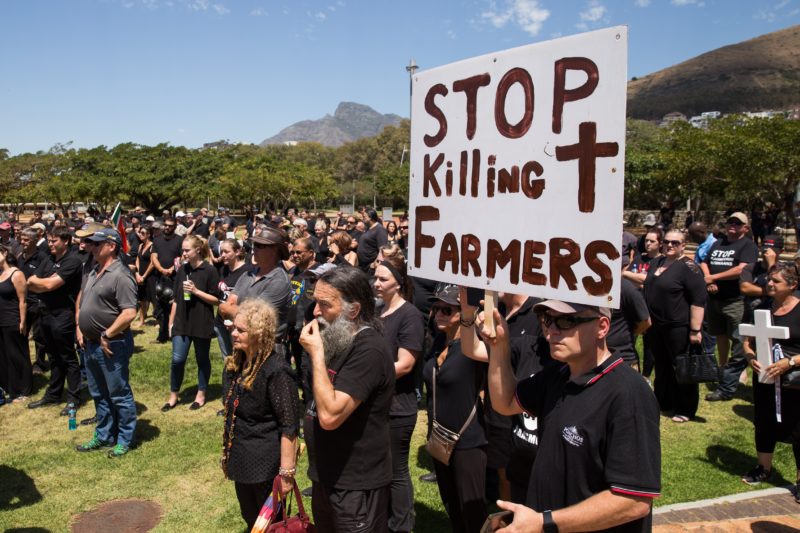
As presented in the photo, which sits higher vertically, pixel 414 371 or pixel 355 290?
pixel 355 290

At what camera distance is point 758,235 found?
25.2 metres

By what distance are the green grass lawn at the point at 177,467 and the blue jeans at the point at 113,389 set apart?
253mm

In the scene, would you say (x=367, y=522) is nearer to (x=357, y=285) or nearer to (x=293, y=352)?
(x=357, y=285)

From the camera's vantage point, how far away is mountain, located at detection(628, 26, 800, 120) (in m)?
150

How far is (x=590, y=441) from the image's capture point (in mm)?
2113

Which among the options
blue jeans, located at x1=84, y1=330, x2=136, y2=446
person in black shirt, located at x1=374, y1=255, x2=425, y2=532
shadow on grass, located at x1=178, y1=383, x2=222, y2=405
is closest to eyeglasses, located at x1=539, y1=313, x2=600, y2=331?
person in black shirt, located at x1=374, y1=255, x2=425, y2=532

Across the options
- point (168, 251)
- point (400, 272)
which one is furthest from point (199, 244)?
point (168, 251)

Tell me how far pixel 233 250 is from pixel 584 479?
5.41m

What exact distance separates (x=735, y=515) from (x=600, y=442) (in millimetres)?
3366

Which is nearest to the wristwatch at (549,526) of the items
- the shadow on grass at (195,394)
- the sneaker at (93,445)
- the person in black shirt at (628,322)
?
the person in black shirt at (628,322)

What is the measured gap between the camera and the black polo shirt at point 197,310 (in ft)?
A: 22.9

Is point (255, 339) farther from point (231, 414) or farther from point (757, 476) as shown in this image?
point (757, 476)

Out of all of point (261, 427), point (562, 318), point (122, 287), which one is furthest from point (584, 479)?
point (122, 287)

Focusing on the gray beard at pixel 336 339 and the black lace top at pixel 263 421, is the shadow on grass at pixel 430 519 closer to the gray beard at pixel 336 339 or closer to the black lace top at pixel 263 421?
the black lace top at pixel 263 421
